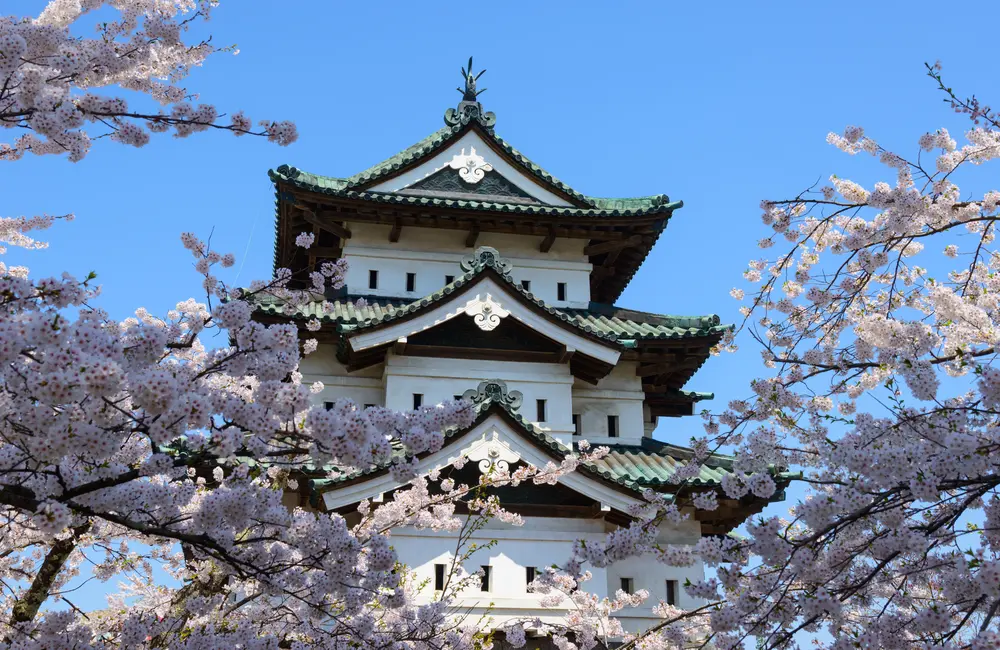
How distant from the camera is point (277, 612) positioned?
9.74 m

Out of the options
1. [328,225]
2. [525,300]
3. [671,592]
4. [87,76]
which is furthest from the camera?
[328,225]

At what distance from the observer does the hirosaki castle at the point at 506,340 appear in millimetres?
12852

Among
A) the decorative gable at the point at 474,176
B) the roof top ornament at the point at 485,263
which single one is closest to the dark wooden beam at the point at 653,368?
the roof top ornament at the point at 485,263

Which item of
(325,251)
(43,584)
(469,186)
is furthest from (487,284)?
(43,584)

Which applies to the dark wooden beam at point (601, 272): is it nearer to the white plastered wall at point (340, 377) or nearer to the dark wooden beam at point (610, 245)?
the dark wooden beam at point (610, 245)

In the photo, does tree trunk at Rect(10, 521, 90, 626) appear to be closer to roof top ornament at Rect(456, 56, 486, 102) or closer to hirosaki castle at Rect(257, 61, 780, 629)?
hirosaki castle at Rect(257, 61, 780, 629)

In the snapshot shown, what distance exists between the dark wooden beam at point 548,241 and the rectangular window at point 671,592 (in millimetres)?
6311

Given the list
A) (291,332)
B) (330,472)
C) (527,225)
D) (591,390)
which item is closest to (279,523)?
(291,332)

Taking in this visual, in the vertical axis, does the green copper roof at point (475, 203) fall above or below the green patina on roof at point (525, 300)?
above

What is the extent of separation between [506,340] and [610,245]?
3.19m

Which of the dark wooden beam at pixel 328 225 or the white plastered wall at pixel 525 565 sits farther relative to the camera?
the dark wooden beam at pixel 328 225

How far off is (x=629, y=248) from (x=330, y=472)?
7.67 meters

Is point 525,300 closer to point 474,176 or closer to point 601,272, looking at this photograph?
point 474,176

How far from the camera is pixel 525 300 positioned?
14.6 m
